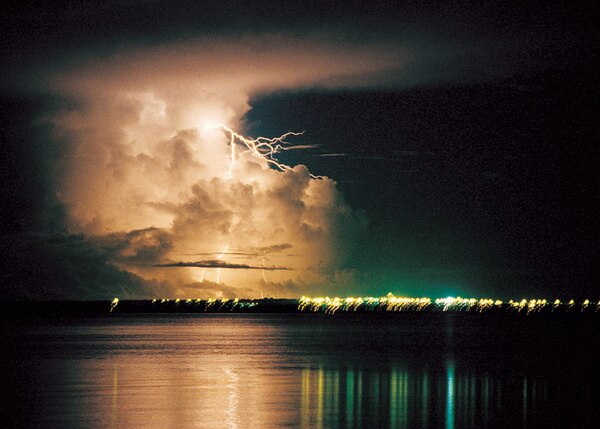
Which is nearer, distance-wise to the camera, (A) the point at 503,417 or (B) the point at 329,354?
(A) the point at 503,417

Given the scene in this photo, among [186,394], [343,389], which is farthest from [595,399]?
[186,394]

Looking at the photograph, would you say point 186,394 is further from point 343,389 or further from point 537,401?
point 537,401

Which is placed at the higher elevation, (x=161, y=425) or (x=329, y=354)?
(x=329, y=354)

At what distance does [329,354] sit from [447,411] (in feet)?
110

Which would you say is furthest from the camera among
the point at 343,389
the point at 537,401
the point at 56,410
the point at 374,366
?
the point at 374,366

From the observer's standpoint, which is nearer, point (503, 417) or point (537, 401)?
point (503, 417)

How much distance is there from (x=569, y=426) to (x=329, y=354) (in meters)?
37.8

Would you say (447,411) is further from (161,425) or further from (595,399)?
(161,425)

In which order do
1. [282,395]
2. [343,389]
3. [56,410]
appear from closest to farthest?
Answer: [56,410] → [282,395] → [343,389]

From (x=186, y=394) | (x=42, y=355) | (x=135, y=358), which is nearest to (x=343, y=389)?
(x=186, y=394)

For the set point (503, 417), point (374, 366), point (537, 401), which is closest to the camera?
point (503, 417)

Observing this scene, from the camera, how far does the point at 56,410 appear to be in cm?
2909

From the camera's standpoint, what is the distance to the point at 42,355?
61438 mm

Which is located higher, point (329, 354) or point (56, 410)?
point (329, 354)
